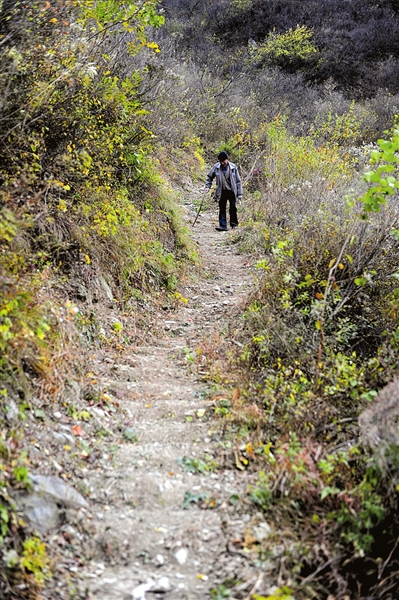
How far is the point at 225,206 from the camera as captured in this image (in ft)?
33.6

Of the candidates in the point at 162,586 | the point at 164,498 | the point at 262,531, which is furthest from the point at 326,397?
the point at 162,586

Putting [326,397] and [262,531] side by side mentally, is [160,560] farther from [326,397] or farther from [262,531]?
[326,397]

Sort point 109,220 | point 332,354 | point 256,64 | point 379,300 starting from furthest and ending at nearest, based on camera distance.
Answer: point 256,64, point 109,220, point 379,300, point 332,354

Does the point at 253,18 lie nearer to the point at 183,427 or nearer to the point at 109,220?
the point at 109,220

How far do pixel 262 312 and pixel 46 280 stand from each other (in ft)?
7.37

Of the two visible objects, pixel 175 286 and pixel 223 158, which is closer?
pixel 175 286

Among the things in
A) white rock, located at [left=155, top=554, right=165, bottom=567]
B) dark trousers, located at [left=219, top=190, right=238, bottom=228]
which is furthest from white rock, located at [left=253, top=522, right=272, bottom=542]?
dark trousers, located at [left=219, top=190, right=238, bottom=228]

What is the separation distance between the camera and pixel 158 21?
5.86m

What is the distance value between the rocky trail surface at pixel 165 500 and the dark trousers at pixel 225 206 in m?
→ 5.49

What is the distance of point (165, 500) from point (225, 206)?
7692 mm

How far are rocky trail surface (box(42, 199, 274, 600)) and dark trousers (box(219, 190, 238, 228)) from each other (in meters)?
5.49

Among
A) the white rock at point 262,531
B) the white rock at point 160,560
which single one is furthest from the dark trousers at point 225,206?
the white rock at point 160,560

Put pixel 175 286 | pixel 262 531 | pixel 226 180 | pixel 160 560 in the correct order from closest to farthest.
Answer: pixel 160 560, pixel 262 531, pixel 175 286, pixel 226 180

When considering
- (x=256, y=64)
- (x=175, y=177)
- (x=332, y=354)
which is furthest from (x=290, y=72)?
(x=332, y=354)
